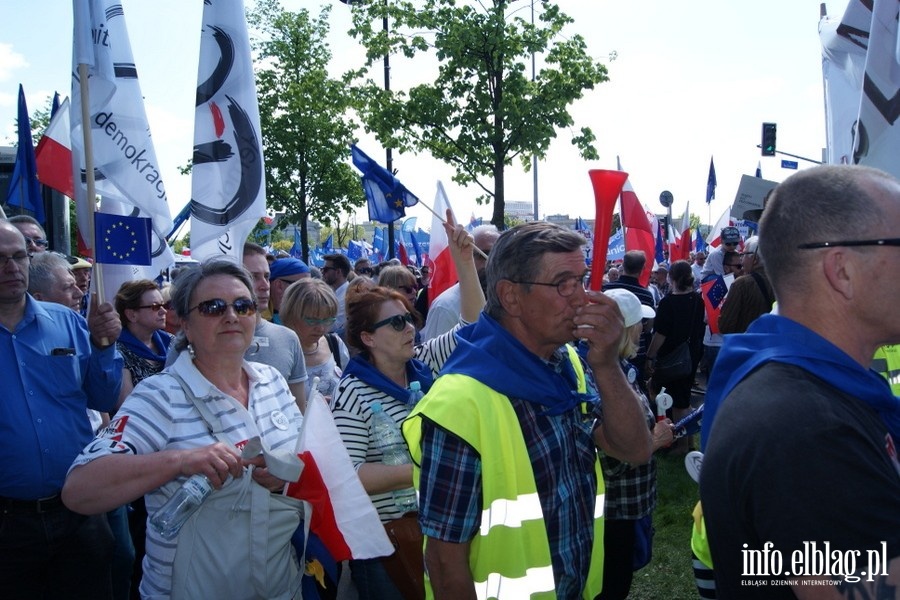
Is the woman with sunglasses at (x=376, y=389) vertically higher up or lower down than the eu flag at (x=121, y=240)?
lower down

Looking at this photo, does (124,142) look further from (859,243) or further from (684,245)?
(684,245)

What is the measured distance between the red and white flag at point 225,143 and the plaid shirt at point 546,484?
2.96 meters

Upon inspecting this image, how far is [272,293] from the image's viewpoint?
5.59m

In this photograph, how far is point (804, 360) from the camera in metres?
1.44

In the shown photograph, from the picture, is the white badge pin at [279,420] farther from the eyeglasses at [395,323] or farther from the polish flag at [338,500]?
the eyeglasses at [395,323]

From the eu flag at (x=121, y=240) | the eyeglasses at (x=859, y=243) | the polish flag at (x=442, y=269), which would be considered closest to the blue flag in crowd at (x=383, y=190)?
the polish flag at (x=442, y=269)

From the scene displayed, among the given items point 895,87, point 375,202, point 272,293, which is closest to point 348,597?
point 272,293

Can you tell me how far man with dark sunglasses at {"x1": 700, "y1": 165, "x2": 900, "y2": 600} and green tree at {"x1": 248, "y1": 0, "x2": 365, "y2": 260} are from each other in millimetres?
16584

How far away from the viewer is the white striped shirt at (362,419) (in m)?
2.89

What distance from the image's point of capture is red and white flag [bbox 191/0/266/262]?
458cm

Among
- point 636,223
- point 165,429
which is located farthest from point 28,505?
point 636,223

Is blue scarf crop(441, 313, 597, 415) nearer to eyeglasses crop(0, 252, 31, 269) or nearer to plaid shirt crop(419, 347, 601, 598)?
plaid shirt crop(419, 347, 601, 598)

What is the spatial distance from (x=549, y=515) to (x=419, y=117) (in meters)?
12.9

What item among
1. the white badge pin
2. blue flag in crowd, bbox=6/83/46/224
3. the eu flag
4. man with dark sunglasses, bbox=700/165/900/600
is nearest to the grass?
the white badge pin
